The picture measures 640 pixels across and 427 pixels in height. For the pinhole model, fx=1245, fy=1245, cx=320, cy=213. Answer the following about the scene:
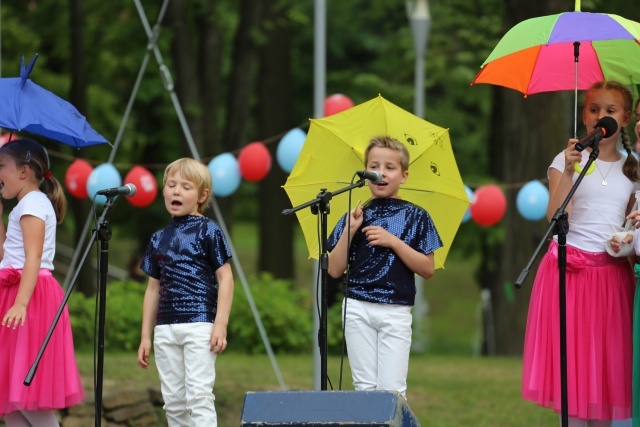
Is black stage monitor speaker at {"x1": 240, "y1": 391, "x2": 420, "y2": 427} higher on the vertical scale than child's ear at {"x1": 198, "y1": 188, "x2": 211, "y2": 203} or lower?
lower

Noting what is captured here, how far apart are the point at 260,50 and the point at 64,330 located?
12.3 metres

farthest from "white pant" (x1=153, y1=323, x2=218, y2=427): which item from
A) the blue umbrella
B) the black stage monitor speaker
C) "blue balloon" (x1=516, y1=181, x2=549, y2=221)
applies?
"blue balloon" (x1=516, y1=181, x2=549, y2=221)

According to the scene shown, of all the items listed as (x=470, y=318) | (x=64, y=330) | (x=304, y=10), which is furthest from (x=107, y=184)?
(x=470, y=318)

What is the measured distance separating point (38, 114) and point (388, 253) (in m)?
1.96

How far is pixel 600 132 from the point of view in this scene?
18.1 feet

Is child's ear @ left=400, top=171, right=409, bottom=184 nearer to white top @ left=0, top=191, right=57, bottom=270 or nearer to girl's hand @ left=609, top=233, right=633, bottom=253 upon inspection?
girl's hand @ left=609, top=233, right=633, bottom=253

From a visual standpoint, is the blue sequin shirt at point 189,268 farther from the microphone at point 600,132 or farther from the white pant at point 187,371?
the microphone at point 600,132

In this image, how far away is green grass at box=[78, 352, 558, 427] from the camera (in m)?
8.96

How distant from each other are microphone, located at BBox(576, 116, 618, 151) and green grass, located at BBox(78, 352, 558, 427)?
3696 mm

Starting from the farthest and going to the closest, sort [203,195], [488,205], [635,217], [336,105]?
1. [488,205]
2. [336,105]
3. [203,195]
4. [635,217]

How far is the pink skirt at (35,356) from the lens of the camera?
6406 millimetres

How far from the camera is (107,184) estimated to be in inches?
393

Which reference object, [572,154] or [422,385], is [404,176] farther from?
[422,385]

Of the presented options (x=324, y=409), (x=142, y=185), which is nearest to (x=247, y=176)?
(x=142, y=185)
